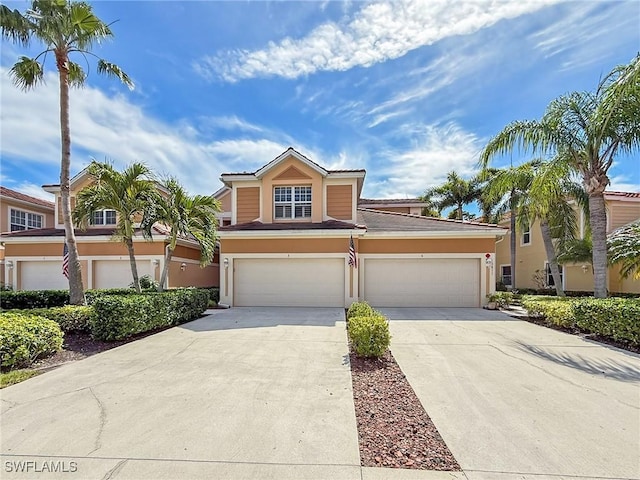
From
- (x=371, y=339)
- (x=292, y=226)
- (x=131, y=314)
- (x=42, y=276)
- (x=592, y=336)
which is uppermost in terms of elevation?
(x=292, y=226)

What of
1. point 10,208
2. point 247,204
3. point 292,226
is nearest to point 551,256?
point 292,226

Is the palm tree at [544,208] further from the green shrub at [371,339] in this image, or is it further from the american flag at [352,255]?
the green shrub at [371,339]

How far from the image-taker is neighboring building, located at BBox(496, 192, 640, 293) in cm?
1574

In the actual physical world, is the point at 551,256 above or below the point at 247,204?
below

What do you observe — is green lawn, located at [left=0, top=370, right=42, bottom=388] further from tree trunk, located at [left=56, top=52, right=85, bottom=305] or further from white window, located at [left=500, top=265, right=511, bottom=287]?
white window, located at [left=500, top=265, right=511, bottom=287]

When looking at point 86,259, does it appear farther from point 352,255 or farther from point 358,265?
point 358,265

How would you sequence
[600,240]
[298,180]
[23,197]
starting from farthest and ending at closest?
[23,197]
[298,180]
[600,240]

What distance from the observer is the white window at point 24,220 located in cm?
1875

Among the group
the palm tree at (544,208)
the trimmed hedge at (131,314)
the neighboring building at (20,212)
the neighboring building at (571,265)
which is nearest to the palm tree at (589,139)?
the palm tree at (544,208)

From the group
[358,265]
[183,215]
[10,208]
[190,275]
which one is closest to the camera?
[183,215]

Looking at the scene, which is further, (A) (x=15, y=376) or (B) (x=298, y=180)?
(B) (x=298, y=180)

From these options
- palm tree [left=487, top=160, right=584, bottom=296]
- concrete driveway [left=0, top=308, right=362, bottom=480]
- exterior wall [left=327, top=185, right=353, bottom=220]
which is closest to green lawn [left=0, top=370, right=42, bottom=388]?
concrete driveway [left=0, top=308, right=362, bottom=480]

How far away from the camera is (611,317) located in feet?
25.5

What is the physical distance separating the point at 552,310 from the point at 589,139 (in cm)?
528
